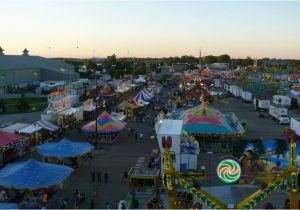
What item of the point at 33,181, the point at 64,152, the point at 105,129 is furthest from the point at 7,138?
the point at 33,181

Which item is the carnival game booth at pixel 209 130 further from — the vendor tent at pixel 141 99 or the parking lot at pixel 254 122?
the vendor tent at pixel 141 99

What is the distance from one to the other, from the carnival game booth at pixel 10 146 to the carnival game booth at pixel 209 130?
9.37m

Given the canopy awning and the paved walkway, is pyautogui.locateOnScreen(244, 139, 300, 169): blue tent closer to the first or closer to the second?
the paved walkway

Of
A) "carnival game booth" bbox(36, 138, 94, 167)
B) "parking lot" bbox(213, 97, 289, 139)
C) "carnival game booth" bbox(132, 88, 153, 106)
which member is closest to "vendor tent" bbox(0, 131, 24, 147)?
"carnival game booth" bbox(36, 138, 94, 167)

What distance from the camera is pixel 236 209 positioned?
945cm

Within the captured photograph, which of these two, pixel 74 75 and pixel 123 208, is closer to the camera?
pixel 123 208

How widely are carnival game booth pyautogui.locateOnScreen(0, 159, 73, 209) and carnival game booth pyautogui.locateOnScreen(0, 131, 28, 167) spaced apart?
448 centimetres

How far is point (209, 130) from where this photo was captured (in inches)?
974

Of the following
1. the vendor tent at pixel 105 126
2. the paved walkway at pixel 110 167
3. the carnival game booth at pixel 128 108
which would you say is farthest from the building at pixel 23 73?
the paved walkway at pixel 110 167

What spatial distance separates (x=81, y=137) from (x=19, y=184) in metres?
13.0

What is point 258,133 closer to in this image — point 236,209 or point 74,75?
point 236,209

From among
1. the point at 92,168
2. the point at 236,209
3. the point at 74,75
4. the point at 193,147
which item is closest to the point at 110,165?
the point at 92,168

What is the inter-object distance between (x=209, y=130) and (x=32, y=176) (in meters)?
12.8

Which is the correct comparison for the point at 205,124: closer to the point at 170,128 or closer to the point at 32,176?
the point at 170,128
